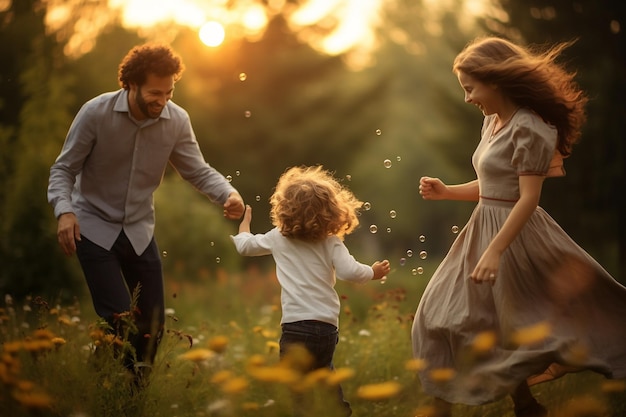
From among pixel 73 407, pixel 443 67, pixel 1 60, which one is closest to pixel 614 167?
pixel 1 60

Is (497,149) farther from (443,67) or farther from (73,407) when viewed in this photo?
(443,67)

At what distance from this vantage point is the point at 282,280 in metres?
4.11

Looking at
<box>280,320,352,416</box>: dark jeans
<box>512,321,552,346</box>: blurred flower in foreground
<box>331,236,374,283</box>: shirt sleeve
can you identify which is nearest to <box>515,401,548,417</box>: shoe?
<box>512,321,552,346</box>: blurred flower in foreground

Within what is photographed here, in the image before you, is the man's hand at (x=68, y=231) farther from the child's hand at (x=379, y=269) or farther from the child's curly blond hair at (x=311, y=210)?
the child's hand at (x=379, y=269)

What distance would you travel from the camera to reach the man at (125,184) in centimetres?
451

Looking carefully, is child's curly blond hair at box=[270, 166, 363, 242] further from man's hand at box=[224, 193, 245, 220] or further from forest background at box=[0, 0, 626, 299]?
man's hand at box=[224, 193, 245, 220]

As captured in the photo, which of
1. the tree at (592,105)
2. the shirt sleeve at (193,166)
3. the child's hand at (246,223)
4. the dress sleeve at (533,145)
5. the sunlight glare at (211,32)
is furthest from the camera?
the sunlight glare at (211,32)

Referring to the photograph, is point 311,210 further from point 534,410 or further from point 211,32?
point 211,32

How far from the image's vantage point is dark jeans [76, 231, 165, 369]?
14.7 feet

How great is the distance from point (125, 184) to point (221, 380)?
174 cm

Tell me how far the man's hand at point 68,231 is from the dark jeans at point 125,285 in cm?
25

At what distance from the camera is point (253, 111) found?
19.5 metres

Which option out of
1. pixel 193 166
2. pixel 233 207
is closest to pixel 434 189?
pixel 233 207

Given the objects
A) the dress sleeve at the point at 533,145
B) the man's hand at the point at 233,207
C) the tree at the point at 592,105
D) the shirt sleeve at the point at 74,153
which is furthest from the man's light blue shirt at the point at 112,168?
the tree at the point at 592,105
